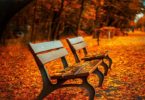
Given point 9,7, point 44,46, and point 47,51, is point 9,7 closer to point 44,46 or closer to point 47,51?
point 47,51

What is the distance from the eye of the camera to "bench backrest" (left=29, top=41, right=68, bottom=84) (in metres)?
6.47

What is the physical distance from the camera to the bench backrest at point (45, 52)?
21.2 feet

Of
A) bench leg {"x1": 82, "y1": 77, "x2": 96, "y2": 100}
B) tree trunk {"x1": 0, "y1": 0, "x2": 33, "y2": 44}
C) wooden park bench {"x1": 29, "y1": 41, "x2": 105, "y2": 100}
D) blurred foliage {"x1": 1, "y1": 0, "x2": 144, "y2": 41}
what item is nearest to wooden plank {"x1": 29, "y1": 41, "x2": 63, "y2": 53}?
wooden park bench {"x1": 29, "y1": 41, "x2": 105, "y2": 100}

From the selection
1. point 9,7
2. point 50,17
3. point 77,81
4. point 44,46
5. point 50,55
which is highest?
point 44,46

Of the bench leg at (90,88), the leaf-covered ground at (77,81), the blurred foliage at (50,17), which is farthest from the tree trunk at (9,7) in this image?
the bench leg at (90,88)

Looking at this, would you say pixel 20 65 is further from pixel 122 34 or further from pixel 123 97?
pixel 122 34

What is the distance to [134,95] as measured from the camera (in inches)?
305

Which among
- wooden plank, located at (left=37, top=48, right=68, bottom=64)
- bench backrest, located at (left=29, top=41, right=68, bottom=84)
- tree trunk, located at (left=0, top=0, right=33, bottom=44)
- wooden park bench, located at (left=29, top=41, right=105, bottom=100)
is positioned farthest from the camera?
tree trunk, located at (left=0, top=0, right=33, bottom=44)

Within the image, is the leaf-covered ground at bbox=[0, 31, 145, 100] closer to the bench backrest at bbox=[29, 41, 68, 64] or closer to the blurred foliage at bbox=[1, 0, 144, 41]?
the bench backrest at bbox=[29, 41, 68, 64]

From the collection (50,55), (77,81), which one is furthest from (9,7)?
(50,55)

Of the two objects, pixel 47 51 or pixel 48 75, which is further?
pixel 47 51

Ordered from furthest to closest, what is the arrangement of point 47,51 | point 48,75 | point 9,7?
1. point 9,7
2. point 47,51
3. point 48,75

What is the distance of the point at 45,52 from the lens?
7230 mm

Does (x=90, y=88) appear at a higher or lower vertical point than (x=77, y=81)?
higher
